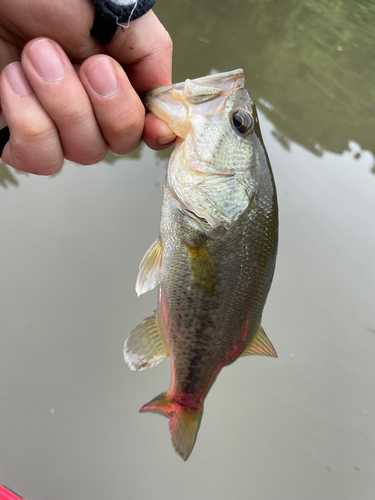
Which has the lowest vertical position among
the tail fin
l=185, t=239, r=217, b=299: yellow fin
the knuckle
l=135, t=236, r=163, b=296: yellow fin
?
the tail fin

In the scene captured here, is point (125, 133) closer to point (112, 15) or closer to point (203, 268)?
point (112, 15)

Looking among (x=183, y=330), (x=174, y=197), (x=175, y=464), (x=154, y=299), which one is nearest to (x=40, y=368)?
(x=154, y=299)

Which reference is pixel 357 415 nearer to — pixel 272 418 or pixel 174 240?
pixel 272 418

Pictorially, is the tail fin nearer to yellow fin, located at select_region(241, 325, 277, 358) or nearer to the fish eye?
yellow fin, located at select_region(241, 325, 277, 358)

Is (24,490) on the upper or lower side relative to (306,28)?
lower

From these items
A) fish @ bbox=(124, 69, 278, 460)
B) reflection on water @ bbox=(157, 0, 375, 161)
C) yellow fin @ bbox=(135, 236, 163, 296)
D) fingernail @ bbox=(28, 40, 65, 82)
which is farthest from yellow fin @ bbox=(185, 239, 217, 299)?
reflection on water @ bbox=(157, 0, 375, 161)

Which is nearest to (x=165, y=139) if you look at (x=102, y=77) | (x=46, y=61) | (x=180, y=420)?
(x=102, y=77)
